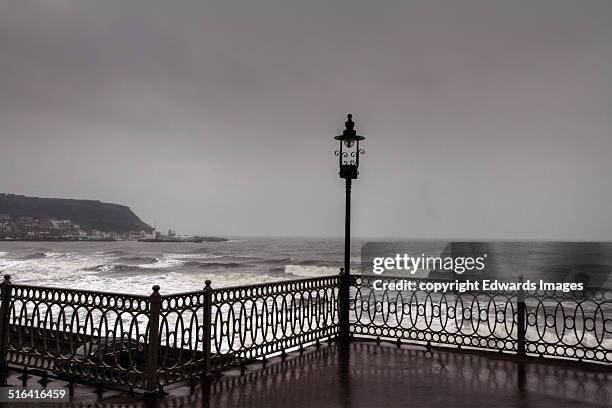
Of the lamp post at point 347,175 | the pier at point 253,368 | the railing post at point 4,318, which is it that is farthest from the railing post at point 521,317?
the railing post at point 4,318

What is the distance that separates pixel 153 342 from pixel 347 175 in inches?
182

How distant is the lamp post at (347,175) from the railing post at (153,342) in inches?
151

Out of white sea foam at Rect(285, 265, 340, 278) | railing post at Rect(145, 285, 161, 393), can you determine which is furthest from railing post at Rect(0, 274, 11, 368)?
white sea foam at Rect(285, 265, 340, 278)

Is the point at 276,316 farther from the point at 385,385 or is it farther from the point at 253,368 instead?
the point at 385,385

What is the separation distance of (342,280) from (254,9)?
1185cm

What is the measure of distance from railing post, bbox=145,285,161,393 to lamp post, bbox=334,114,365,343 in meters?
3.84

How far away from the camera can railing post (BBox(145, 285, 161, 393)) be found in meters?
5.00

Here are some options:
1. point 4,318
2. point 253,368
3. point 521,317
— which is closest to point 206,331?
point 253,368

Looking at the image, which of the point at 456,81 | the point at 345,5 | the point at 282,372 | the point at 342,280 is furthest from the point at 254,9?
the point at 456,81

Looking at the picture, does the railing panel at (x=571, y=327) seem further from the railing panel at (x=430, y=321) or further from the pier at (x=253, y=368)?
the railing panel at (x=430, y=321)

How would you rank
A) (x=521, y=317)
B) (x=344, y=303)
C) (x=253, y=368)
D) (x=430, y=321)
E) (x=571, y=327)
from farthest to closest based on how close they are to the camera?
1. (x=571, y=327)
2. (x=430, y=321)
3. (x=344, y=303)
4. (x=521, y=317)
5. (x=253, y=368)

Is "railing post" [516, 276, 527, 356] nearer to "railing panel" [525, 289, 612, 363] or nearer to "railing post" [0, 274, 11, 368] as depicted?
"railing panel" [525, 289, 612, 363]

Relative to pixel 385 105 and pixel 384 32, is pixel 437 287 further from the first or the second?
pixel 385 105

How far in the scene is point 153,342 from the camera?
5012 mm
